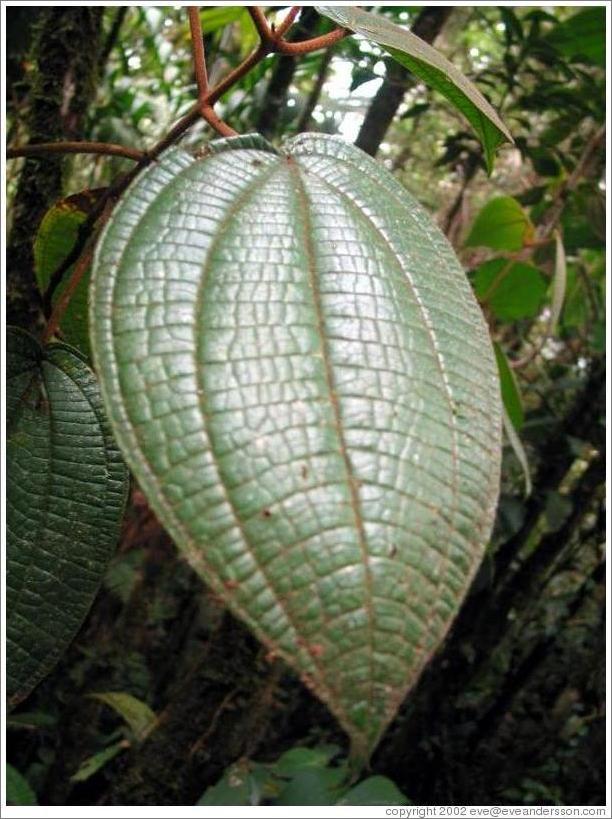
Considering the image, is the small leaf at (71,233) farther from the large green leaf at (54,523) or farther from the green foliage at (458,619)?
the green foliage at (458,619)

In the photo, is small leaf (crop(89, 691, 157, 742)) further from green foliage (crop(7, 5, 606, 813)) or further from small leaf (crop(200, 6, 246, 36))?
small leaf (crop(200, 6, 246, 36))

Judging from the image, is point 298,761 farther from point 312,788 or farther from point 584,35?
point 584,35

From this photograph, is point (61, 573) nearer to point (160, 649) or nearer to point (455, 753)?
point (455, 753)

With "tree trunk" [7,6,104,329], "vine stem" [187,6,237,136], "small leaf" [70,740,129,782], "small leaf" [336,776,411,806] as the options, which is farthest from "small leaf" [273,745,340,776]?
"vine stem" [187,6,237,136]

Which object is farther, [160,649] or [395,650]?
[160,649]

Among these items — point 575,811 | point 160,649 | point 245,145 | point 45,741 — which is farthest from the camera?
point 160,649

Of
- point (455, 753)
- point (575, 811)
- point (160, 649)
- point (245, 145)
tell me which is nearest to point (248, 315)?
point (245, 145)
